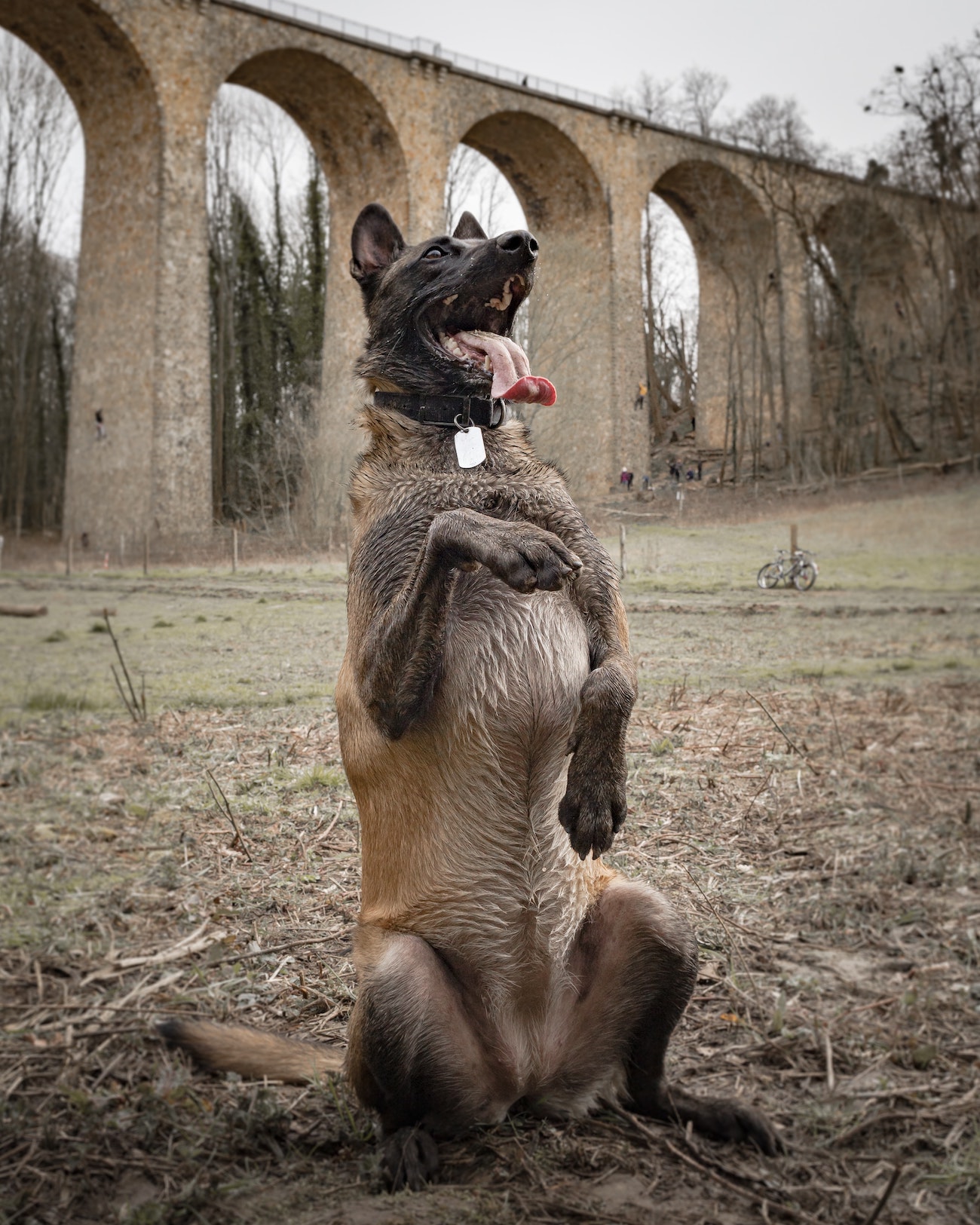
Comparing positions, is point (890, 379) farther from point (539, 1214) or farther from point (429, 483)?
point (539, 1214)

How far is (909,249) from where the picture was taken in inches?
261

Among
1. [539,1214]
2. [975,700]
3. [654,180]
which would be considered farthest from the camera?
[654,180]

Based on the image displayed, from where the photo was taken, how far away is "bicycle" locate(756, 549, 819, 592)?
231 inches

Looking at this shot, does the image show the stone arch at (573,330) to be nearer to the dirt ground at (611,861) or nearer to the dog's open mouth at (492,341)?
the dirt ground at (611,861)

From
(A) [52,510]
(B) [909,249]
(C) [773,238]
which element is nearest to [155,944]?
(B) [909,249]

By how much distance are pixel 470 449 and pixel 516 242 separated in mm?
410

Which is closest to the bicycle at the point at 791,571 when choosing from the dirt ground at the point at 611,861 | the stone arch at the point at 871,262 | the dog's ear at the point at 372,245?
the dirt ground at the point at 611,861

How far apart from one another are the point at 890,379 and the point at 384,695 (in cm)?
655

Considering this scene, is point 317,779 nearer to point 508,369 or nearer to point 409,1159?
point 409,1159

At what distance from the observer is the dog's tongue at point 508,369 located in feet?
5.69

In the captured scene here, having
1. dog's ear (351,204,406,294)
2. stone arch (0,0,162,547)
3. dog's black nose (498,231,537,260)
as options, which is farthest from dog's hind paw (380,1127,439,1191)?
stone arch (0,0,162,547)

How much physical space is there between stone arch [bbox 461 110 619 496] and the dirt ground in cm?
58

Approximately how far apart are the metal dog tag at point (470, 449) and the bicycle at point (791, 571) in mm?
4164

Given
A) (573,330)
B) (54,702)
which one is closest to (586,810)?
(573,330)
